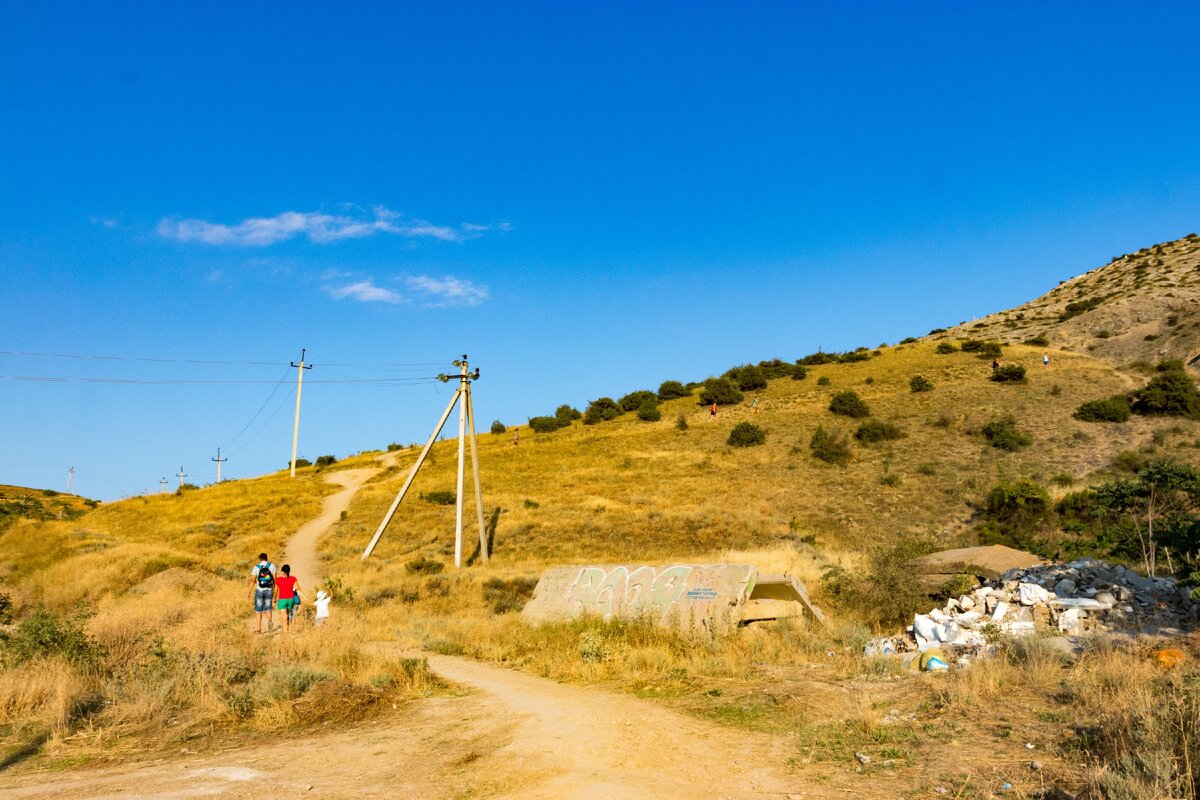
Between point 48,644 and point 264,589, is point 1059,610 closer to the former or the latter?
point 264,589

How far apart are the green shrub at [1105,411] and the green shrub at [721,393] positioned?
23.0 m

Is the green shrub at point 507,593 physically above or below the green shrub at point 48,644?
below

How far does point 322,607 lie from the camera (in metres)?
15.7

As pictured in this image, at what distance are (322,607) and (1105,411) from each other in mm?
43273

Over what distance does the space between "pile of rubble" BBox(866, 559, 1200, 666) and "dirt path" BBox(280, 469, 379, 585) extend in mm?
18022

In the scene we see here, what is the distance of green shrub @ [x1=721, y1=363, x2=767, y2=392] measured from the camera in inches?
2377

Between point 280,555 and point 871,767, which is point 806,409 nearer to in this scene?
point 280,555

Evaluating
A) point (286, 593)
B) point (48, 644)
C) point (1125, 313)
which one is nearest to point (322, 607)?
point (286, 593)

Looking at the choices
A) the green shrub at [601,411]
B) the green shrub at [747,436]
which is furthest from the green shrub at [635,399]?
the green shrub at [747,436]

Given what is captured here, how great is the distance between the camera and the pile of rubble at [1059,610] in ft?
37.1

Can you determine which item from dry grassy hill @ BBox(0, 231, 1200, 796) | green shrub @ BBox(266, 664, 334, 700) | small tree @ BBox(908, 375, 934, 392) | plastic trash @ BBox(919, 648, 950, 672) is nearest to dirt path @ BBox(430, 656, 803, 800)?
dry grassy hill @ BBox(0, 231, 1200, 796)

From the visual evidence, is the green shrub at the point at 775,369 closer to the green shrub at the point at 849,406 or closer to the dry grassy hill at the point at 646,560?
the dry grassy hill at the point at 646,560

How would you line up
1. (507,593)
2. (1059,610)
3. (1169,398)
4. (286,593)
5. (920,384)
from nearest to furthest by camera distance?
1. (1059,610)
2. (286,593)
3. (507,593)
4. (1169,398)
5. (920,384)

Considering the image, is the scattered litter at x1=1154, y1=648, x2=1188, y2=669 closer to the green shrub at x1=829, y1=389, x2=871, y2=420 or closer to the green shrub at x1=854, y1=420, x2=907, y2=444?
the green shrub at x1=854, y1=420, x2=907, y2=444
